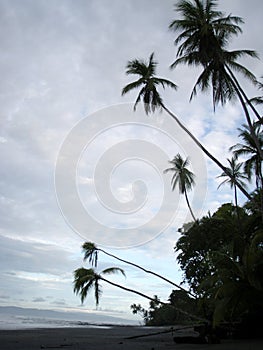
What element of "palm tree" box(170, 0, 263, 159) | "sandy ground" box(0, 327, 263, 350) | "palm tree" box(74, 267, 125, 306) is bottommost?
"sandy ground" box(0, 327, 263, 350)

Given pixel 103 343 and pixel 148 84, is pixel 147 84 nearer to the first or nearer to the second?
pixel 148 84

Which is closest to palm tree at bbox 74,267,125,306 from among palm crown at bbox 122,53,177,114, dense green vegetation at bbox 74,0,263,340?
dense green vegetation at bbox 74,0,263,340

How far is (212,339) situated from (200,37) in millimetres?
11180

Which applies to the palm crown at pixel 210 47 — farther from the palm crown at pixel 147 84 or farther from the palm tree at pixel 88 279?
the palm tree at pixel 88 279

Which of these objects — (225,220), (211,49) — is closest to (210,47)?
(211,49)

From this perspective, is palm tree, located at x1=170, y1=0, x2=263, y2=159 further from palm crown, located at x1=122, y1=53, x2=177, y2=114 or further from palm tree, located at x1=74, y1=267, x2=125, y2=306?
palm tree, located at x1=74, y1=267, x2=125, y2=306

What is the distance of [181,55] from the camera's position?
1554 cm

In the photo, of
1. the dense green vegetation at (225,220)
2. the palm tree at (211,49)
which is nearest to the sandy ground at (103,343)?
the dense green vegetation at (225,220)

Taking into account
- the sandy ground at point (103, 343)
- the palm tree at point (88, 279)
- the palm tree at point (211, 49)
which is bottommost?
the sandy ground at point (103, 343)

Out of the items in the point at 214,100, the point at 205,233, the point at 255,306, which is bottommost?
the point at 255,306

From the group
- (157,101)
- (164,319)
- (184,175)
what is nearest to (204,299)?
(157,101)

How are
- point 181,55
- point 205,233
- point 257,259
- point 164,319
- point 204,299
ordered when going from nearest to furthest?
1. point 257,259
2. point 204,299
3. point 181,55
4. point 205,233
5. point 164,319

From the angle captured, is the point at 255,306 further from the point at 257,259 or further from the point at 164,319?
the point at 164,319

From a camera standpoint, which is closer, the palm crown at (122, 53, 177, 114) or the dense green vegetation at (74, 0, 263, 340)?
the dense green vegetation at (74, 0, 263, 340)
